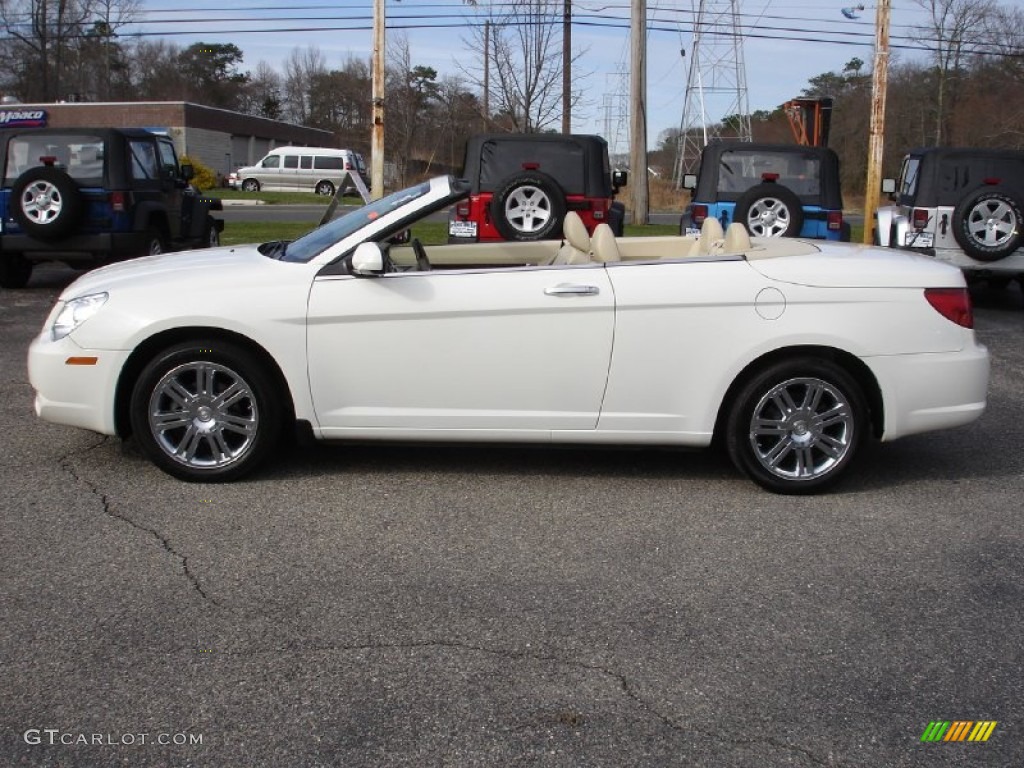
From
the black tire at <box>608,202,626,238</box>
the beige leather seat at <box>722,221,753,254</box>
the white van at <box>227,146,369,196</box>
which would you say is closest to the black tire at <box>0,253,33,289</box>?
the black tire at <box>608,202,626,238</box>

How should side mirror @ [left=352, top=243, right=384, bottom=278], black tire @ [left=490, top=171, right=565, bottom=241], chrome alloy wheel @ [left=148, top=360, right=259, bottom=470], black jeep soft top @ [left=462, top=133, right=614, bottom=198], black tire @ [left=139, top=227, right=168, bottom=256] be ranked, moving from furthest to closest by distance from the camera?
black tire @ [left=139, top=227, right=168, bottom=256] < black jeep soft top @ [left=462, top=133, right=614, bottom=198] < black tire @ [left=490, top=171, right=565, bottom=241] < chrome alloy wheel @ [left=148, top=360, right=259, bottom=470] < side mirror @ [left=352, top=243, right=384, bottom=278]

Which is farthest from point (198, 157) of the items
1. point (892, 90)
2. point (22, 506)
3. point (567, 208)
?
point (22, 506)

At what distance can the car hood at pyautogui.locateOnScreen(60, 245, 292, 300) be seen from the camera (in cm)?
534

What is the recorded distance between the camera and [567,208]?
1183 centimetres

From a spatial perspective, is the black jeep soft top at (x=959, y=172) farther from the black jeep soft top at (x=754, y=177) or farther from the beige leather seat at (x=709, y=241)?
the beige leather seat at (x=709, y=241)

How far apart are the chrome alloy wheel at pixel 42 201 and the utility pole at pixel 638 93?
1468cm

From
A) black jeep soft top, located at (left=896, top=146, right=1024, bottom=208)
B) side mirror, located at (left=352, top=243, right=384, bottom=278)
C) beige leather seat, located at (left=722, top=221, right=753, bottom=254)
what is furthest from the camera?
black jeep soft top, located at (left=896, top=146, right=1024, bottom=208)

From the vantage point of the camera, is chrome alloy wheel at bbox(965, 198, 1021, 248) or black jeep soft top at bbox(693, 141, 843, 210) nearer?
chrome alloy wheel at bbox(965, 198, 1021, 248)

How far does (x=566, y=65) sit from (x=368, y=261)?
22.3 meters

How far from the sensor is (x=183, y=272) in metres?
5.43

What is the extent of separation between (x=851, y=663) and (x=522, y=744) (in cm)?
125

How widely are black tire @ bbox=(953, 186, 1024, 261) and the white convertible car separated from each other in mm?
6790

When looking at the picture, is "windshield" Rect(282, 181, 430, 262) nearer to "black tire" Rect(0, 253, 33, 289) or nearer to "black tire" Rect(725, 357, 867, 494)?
"black tire" Rect(725, 357, 867, 494)

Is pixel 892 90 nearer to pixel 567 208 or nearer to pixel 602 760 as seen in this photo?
pixel 567 208
